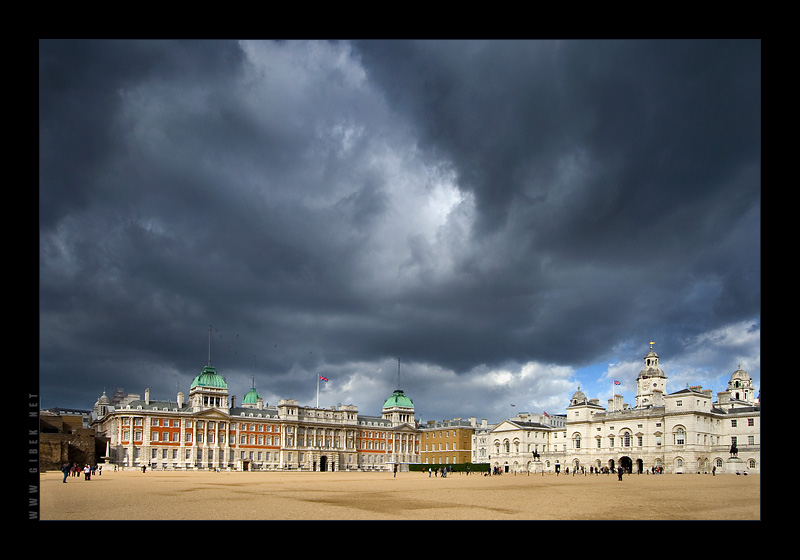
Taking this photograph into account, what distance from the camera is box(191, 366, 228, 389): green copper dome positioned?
345ft

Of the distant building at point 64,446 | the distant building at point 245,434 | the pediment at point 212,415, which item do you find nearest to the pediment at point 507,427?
the distant building at point 245,434

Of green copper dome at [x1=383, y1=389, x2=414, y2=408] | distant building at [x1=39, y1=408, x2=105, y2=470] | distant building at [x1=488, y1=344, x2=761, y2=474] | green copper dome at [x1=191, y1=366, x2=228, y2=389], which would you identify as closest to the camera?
distant building at [x1=39, y1=408, x2=105, y2=470]

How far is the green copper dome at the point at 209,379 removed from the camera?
105 m

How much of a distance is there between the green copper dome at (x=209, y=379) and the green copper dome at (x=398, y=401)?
38.5m

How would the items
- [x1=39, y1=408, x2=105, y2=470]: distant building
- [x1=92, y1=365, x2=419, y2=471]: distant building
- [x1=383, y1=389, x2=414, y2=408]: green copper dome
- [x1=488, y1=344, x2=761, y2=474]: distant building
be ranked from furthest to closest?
[x1=383, y1=389, x2=414, y2=408]: green copper dome < [x1=92, y1=365, x2=419, y2=471]: distant building < [x1=488, y1=344, x2=761, y2=474]: distant building < [x1=39, y1=408, x2=105, y2=470]: distant building

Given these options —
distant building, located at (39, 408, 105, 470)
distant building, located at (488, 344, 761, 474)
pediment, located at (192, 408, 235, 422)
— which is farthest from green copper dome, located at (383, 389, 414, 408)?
distant building, located at (39, 408, 105, 470)

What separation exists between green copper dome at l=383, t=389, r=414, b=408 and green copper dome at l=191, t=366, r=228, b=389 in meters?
38.5

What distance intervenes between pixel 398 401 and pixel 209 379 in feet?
138

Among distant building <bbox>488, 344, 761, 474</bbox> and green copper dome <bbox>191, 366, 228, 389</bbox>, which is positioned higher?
green copper dome <bbox>191, 366, 228, 389</bbox>

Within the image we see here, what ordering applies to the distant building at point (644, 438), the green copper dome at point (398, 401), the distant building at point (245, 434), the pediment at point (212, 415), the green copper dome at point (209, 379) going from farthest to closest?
1. the green copper dome at point (398, 401)
2. the green copper dome at point (209, 379)
3. the pediment at point (212, 415)
4. the distant building at point (245, 434)
5. the distant building at point (644, 438)

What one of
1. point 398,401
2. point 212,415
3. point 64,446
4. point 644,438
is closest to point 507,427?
point 644,438

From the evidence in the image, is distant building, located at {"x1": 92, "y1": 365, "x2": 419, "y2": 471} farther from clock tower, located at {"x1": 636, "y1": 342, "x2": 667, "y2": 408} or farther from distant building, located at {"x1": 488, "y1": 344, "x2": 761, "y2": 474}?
clock tower, located at {"x1": 636, "y1": 342, "x2": 667, "y2": 408}

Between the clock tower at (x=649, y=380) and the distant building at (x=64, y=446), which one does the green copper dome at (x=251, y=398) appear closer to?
the distant building at (x=64, y=446)
